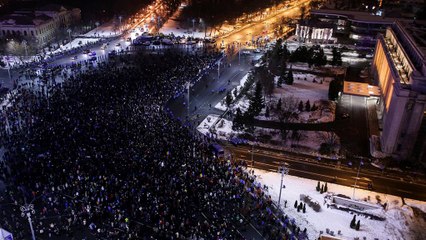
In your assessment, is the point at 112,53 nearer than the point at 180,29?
Yes

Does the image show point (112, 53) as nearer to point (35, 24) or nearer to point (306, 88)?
point (35, 24)

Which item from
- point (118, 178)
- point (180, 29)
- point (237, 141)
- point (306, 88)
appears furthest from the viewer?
point (180, 29)

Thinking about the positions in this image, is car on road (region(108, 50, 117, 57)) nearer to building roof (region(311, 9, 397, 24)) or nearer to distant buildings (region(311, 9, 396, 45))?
distant buildings (region(311, 9, 396, 45))

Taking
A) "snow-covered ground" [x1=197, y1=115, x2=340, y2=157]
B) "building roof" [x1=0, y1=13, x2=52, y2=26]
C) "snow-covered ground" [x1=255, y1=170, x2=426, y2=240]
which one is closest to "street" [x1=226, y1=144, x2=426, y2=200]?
"snow-covered ground" [x1=255, y1=170, x2=426, y2=240]

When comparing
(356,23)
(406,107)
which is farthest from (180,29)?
(406,107)

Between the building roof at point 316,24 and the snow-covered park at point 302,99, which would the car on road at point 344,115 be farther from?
the building roof at point 316,24

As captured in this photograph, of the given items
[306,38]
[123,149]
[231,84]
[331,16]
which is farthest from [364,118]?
[331,16]

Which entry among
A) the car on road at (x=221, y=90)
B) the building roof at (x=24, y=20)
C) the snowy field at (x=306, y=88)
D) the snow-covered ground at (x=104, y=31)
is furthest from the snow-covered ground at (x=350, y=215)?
the building roof at (x=24, y=20)
